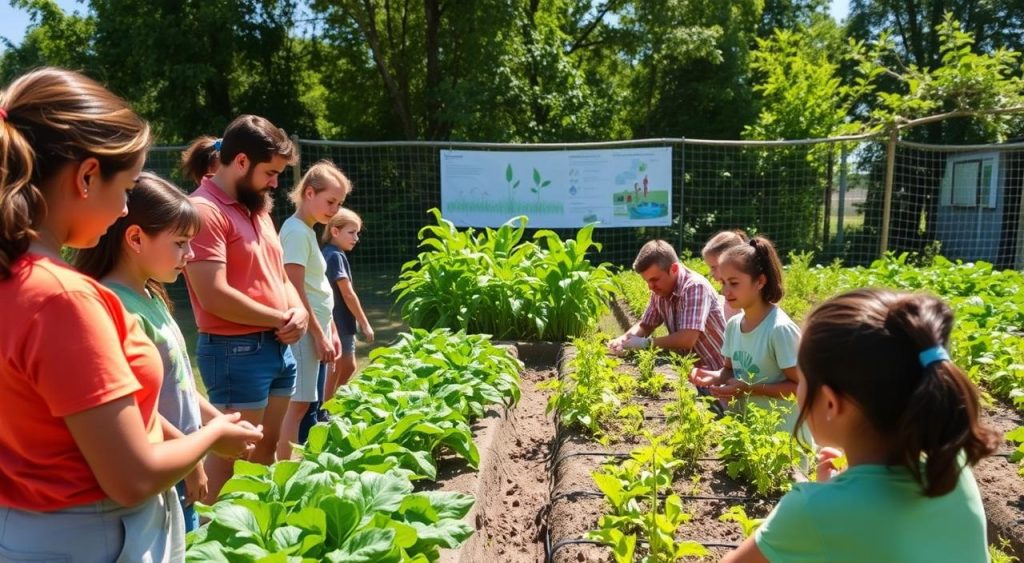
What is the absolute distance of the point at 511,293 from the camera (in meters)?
5.92

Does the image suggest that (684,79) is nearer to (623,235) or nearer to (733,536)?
(623,235)

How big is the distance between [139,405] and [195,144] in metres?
2.26

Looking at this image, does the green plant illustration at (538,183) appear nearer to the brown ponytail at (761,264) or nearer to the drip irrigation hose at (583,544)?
the brown ponytail at (761,264)

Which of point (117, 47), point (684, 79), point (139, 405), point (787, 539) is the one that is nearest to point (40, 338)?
point (139, 405)

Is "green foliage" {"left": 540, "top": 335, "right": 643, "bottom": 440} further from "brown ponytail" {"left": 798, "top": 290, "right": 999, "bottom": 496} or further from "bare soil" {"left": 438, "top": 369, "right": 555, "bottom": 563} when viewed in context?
"brown ponytail" {"left": 798, "top": 290, "right": 999, "bottom": 496}

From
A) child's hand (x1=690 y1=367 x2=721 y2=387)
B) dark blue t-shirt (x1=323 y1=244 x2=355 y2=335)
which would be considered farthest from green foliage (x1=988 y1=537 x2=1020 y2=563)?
dark blue t-shirt (x1=323 y1=244 x2=355 y2=335)

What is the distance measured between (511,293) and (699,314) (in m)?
1.73

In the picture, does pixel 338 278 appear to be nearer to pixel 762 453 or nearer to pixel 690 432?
pixel 690 432

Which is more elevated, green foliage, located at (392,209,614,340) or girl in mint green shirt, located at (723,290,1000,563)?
girl in mint green shirt, located at (723,290,1000,563)

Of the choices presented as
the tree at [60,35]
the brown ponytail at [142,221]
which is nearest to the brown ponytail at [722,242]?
the brown ponytail at [142,221]

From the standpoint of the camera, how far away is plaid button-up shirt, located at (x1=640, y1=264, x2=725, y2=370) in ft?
15.2

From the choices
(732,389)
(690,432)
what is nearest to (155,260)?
(690,432)

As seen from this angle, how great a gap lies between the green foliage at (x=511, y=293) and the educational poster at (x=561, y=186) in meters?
3.78

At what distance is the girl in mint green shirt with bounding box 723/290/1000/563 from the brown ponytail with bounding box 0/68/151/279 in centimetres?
147
